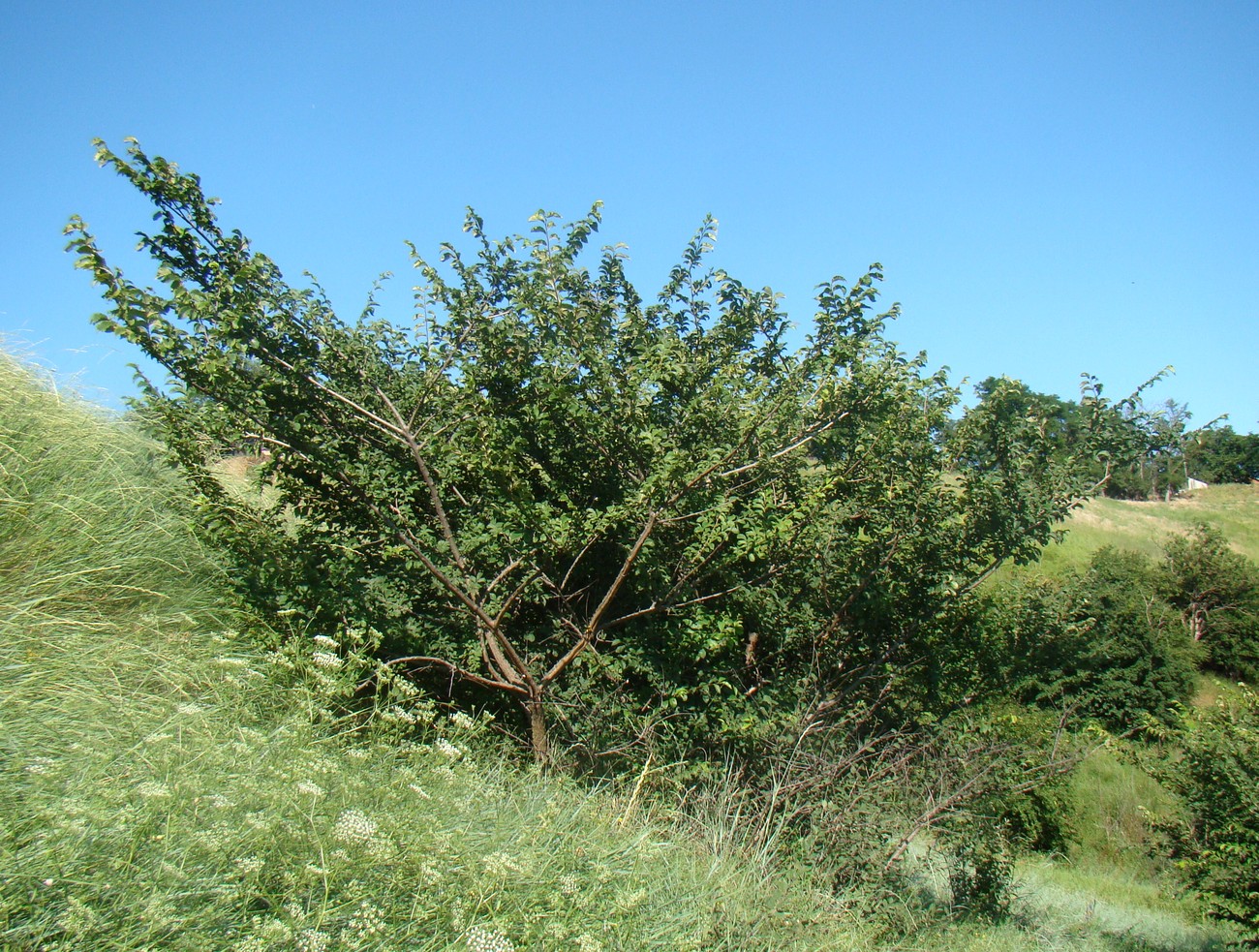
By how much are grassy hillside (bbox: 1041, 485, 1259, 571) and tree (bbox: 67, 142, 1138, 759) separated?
27.7 m

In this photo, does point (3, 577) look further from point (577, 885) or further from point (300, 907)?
point (577, 885)

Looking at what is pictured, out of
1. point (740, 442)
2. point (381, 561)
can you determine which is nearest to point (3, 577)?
point (381, 561)

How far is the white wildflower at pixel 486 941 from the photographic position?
2.44m

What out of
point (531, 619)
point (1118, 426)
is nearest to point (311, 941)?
point (531, 619)

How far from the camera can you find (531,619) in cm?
529

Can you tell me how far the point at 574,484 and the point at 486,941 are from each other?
9.85ft

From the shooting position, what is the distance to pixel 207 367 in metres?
3.95

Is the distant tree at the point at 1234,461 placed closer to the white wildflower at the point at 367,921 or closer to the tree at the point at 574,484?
the tree at the point at 574,484

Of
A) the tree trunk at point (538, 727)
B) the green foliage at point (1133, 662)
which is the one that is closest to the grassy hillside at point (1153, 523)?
the green foliage at point (1133, 662)

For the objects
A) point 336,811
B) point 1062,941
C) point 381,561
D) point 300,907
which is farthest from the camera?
point 1062,941

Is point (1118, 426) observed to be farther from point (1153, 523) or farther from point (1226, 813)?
point (1153, 523)

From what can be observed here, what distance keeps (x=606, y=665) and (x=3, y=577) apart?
117 inches

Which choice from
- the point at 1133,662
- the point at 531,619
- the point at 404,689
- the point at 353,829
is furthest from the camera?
the point at 1133,662

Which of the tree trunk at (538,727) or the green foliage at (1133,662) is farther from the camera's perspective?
the green foliage at (1133,662)
